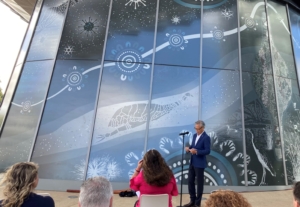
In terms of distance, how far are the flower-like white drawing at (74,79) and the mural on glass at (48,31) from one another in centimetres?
76

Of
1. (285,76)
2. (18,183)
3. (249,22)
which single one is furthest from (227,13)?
(18,183)

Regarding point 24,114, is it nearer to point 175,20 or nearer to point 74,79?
point 74,79

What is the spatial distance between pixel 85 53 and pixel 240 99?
4.23 metres

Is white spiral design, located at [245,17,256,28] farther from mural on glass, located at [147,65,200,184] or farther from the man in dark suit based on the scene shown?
the man in dark suit

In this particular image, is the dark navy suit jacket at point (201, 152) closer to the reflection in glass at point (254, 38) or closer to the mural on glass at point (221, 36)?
the mural on glass at point (221, 36)

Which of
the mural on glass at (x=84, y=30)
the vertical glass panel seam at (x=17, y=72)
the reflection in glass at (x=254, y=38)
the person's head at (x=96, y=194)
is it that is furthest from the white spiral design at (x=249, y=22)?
the person's head at (x=96, y=194)

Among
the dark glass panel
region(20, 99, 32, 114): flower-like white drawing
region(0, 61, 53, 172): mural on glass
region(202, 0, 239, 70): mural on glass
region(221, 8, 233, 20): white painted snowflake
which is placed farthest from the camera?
region(221, 8, 233, 20): white painted snowflake

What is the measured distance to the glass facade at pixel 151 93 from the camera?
520cm

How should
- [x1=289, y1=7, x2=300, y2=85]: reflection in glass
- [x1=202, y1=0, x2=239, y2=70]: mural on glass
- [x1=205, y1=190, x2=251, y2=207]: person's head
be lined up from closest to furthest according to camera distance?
[x1=205, y1=190, x2=251, y2=207]: person's head, [x1=202, y1=0, x2=239, y2=70]: mural on glass, [x1=289, y1=7, x2=300, y2=85]: reflection in glass

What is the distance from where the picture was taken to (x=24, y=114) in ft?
18.2

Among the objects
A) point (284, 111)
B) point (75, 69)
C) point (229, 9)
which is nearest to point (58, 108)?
point (75, 69)

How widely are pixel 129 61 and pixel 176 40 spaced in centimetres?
142

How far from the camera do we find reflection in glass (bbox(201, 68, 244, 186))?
5.18 metres

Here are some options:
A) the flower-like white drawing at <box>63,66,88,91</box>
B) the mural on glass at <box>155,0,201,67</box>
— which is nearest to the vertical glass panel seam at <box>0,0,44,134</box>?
the flower-like white drawing at <box>63,66,88,91</box>
